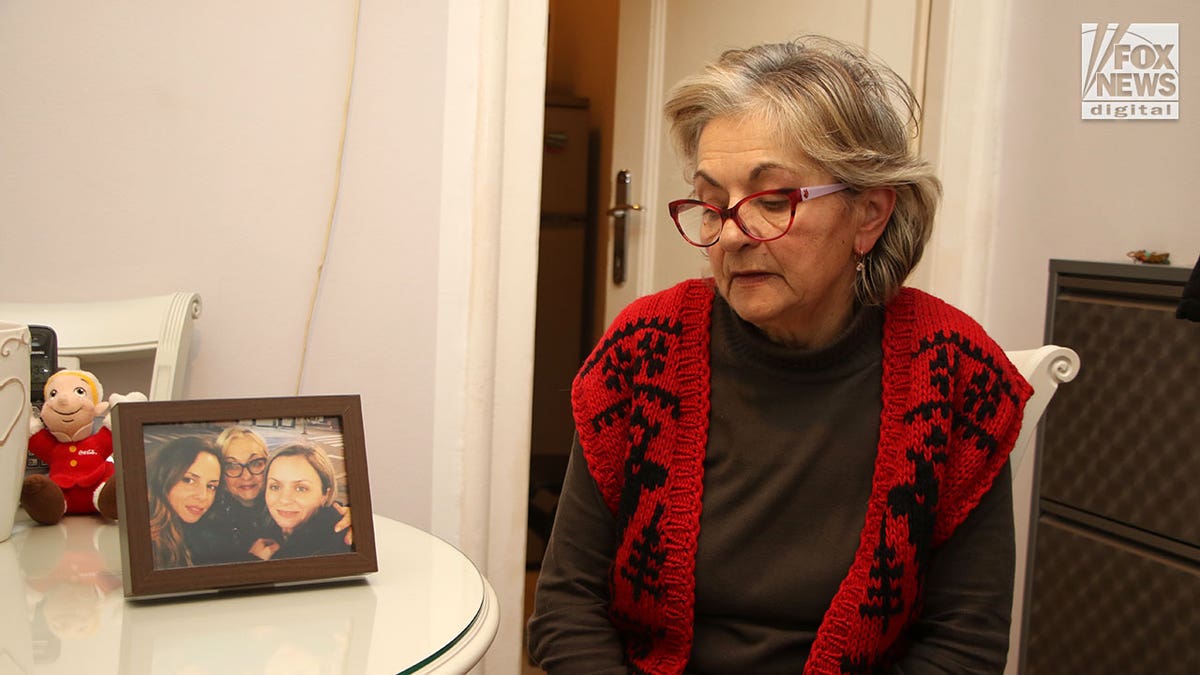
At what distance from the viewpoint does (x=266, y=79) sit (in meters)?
1.88

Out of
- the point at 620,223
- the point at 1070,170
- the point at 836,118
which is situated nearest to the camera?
the point at 836,118

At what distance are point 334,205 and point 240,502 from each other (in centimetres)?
104

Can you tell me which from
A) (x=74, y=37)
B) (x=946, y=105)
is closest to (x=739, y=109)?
(x=74, y=37)

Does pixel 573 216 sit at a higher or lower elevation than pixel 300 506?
higher

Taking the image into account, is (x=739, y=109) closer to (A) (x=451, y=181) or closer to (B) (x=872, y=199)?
(B) (x=872, y=199)

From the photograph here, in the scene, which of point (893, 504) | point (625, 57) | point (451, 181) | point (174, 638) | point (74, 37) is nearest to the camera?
point (174, 638)

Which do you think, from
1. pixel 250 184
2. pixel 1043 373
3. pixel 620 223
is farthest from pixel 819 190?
pixel 620 223

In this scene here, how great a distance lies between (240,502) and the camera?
982 mm

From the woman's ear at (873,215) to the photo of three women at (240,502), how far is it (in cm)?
67

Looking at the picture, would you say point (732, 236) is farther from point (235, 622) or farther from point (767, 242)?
point (235, 622)

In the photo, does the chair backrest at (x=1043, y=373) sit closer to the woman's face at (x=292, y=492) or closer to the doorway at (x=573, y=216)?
the woman's face at (x=292, y=492)

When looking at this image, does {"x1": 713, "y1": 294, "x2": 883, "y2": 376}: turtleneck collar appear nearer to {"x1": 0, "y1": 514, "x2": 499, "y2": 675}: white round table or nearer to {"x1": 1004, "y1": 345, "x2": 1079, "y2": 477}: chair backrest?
{"x1": 1004, "y1": 345, "x2": 1079, "y2": 477}: chair backrest

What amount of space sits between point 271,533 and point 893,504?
0.66 metres

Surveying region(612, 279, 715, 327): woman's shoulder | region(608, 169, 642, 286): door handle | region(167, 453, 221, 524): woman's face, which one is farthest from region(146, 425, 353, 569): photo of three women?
region(608, 169, 642, 286): door handle
